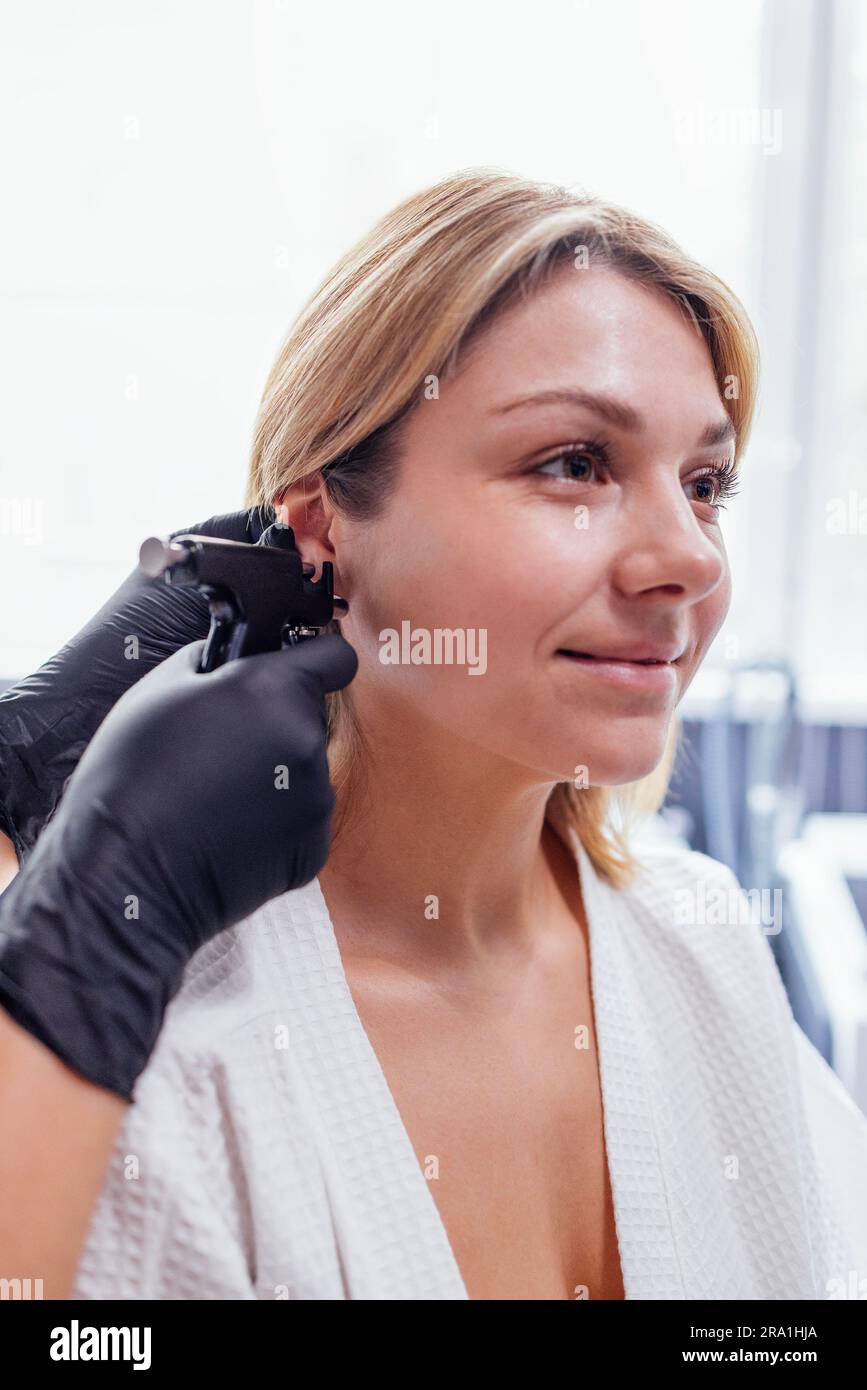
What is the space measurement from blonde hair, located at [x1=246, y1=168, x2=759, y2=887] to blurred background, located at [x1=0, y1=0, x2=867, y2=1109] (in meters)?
1.05

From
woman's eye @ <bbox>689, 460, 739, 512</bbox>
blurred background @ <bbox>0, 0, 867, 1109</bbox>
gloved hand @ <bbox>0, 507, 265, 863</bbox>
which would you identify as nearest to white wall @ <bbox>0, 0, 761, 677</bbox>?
blurred background @ <bbox>0, 0, 867, 1109</bbox>

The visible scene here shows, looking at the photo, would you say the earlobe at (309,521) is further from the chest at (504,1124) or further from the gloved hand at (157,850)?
the chest at (504,1124)

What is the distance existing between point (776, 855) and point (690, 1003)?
80 cm

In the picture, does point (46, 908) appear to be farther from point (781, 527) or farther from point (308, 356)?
point (781, 527)

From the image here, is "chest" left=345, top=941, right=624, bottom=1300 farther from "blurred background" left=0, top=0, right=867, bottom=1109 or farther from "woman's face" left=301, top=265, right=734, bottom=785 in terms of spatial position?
"blurred background" left=0, top=0, right=867, bottom=1109

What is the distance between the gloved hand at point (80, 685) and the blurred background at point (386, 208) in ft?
3.43

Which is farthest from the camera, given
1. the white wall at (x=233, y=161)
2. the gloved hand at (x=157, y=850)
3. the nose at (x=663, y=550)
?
the white wall at (x=233, y=161)

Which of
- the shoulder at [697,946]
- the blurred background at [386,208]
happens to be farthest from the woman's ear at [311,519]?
the blurred background at [386,208]

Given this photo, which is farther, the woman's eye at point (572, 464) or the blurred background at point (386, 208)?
the blurred background at point (386, 208)

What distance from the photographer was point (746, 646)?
6.63 ft

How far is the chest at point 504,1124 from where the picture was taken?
83 centimetres

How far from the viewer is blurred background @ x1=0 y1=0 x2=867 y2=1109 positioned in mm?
1864
